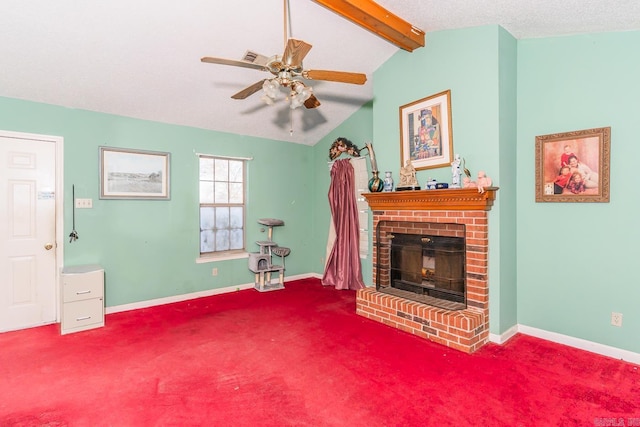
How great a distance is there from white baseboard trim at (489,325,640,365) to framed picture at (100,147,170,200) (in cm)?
427

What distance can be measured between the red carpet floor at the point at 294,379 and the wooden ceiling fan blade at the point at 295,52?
2.32 meters

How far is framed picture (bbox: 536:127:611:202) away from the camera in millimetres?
2721

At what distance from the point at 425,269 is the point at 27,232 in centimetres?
441

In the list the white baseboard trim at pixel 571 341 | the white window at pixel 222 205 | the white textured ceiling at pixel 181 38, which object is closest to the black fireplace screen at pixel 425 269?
the white baseboard trim at pixel 571 341

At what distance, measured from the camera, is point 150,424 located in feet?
6.23

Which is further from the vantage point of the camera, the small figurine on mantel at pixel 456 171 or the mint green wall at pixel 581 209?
the small figurine on mantel at pixel 456 171

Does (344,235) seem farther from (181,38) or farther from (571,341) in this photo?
(181,38)

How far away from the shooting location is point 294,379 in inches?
94.0

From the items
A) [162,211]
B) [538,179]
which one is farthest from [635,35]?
[162,211]

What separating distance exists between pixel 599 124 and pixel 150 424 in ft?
13.4

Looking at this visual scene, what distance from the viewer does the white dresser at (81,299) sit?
3281mm

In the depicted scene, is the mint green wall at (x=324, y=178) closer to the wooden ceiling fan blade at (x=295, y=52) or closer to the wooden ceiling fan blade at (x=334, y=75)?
the wooden ceiling fan blade at (x=334, y=75)

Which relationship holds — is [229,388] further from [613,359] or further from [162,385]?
[613,359]

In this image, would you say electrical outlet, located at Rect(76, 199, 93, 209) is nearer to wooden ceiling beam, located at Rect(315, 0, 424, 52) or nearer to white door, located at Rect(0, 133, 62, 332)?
white door, located at Rect(0, 133, 62, 332)
